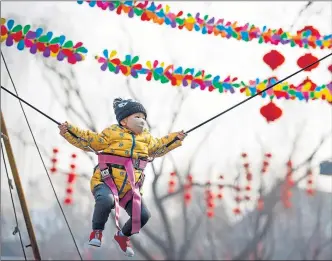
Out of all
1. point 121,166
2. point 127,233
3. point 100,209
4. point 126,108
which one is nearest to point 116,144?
point 121,166

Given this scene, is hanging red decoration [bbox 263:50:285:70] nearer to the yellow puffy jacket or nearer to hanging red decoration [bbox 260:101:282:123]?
hanging red decoration [bbox 260:101:282:123]

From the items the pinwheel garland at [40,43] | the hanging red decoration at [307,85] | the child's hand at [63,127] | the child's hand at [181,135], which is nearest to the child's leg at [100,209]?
the child's hand at [63,127]

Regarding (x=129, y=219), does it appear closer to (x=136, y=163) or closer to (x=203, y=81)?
(x=136, y=163)

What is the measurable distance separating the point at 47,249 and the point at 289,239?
12026 millimetres

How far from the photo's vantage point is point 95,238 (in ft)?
16.7

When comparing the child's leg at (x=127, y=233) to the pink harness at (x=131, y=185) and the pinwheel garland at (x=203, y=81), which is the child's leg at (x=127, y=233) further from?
the pinwheel garland at (x=203, y=81)

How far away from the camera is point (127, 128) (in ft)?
17.8

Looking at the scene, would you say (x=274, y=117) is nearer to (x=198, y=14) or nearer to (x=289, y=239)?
(x=198, y=14)

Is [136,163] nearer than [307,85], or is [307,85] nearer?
[136,163]

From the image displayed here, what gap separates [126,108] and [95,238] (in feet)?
3.59

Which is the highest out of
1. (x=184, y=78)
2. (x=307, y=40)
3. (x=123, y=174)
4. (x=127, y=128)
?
(x=307, y=40)

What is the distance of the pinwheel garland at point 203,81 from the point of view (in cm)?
718

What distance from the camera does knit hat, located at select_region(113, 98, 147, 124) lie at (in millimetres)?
5375

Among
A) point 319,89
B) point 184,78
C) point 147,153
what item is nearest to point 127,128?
point 147,153
